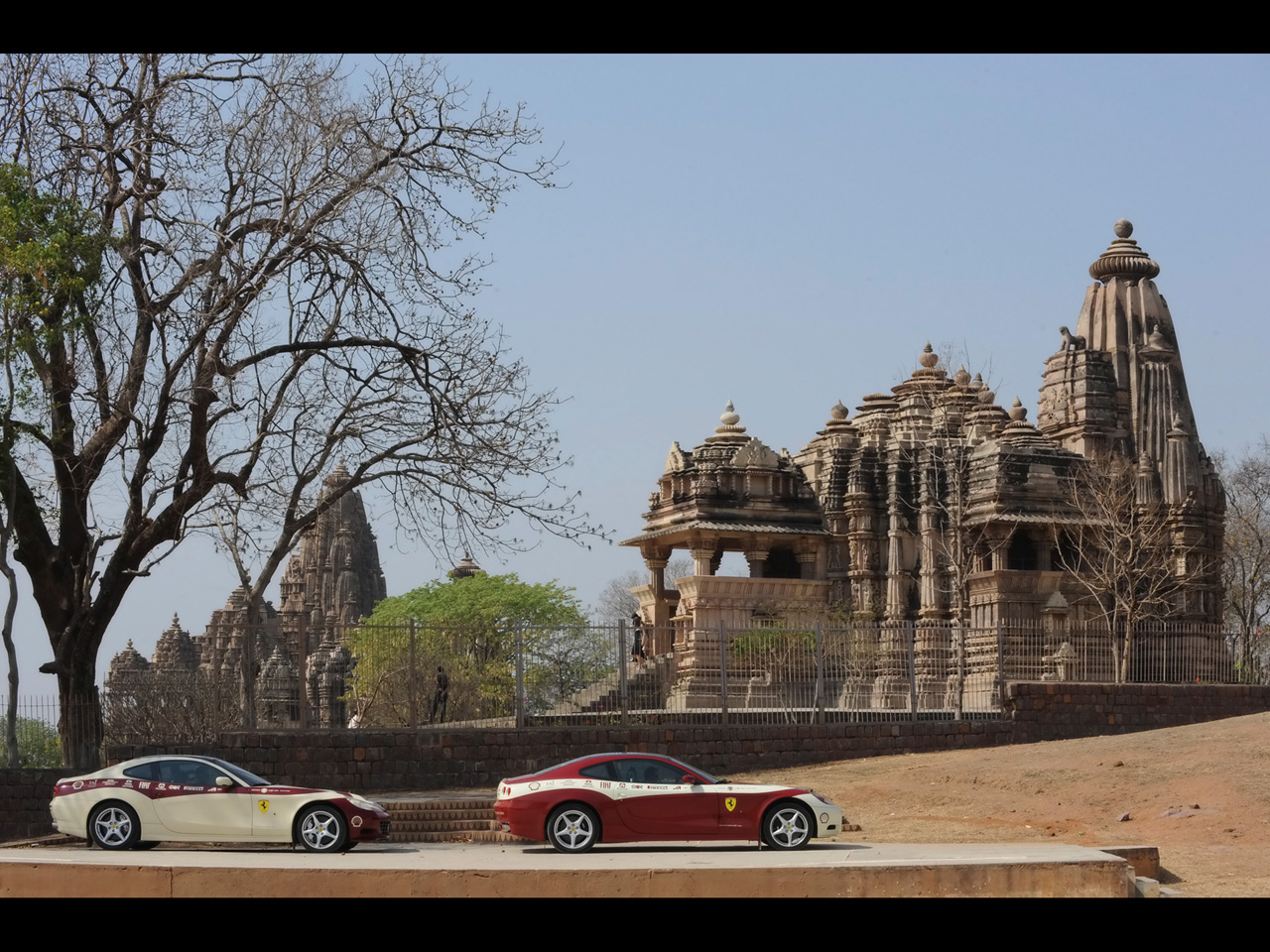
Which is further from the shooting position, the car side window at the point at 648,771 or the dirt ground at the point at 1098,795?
the dirt ground at the point at 1098,795

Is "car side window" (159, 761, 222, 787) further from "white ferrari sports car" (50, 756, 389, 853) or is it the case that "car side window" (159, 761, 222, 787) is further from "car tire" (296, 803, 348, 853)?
"car tire" (296, 803, 348, 853)

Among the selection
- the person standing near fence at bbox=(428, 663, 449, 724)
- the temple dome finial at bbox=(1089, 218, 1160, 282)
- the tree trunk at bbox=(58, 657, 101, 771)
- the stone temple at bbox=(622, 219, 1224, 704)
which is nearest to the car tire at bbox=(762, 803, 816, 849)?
the person standing near fence at bbox=(428, 663, 449, 724)

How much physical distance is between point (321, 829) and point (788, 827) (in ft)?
14.9

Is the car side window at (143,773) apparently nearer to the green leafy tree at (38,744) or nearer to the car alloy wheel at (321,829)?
the car alloy wheel at (321,829)

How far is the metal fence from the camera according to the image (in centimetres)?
2548

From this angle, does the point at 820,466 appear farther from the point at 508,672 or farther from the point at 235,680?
the point at 235,680

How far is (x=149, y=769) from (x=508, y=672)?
10.4m

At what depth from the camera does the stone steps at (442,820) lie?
21922mm

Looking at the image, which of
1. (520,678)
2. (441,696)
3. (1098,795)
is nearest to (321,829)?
(520,678)

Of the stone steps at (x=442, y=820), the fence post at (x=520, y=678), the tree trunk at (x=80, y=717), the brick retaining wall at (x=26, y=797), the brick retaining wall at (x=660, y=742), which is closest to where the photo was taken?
the stone steps at (x=442, y=820)

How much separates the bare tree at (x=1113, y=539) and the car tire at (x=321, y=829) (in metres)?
27.7

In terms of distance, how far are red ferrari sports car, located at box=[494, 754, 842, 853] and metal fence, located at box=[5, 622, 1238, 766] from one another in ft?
22.8

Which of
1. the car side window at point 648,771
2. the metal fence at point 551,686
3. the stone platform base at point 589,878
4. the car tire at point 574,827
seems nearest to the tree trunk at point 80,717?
the metal fence at point 551,686
